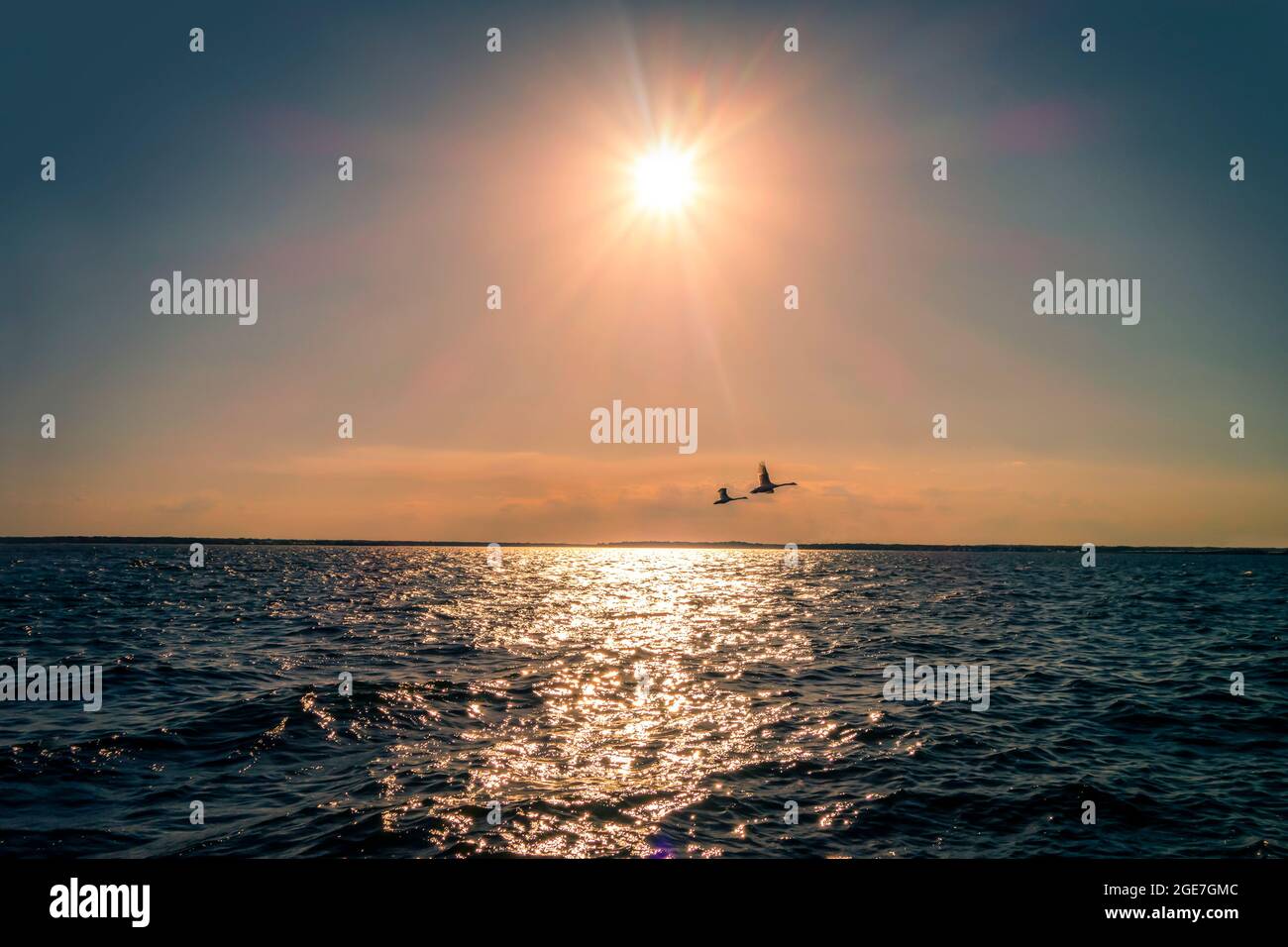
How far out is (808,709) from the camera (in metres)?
17.1

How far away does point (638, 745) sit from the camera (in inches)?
558

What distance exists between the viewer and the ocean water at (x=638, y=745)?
10227mm

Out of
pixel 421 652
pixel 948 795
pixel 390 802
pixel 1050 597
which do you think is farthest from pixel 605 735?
pixel 1050 597

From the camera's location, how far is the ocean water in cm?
1023
